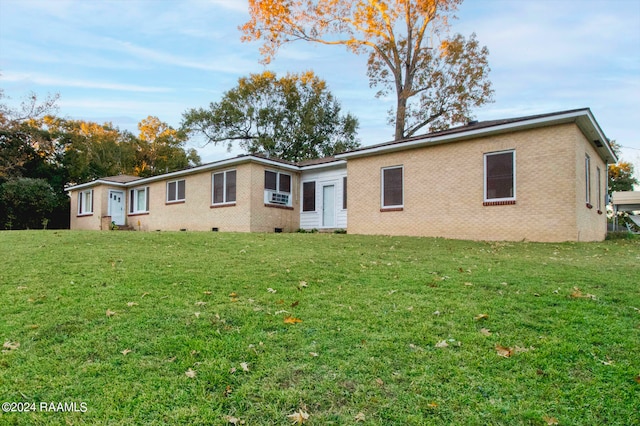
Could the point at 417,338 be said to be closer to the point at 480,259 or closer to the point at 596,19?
the point at 480,259

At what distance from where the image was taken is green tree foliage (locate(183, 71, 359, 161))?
32.5m

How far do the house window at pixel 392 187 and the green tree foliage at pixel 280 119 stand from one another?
18.4 metres

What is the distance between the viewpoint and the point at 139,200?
23.2 meters

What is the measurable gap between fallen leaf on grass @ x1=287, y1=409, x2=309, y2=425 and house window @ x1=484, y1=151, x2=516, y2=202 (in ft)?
35.5

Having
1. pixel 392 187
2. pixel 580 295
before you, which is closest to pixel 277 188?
pixel 392 187

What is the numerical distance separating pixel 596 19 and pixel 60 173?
3290 centimetres

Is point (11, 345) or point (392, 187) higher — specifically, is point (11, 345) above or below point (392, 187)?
below

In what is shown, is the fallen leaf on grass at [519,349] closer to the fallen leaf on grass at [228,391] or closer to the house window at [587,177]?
the fallen leaf on grass at [228,391]

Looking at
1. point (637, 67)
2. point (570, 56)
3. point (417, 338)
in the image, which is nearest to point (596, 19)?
point (570, 56)

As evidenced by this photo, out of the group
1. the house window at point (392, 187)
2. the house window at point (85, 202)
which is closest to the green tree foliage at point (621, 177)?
the house window at point (392, 187)

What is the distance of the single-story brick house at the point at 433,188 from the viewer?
434 inches

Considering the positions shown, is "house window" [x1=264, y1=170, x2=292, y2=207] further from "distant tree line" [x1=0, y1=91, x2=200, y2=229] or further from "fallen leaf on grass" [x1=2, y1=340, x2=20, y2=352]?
"fallen leaf on grass" [x1=2, y1=340, x2=20, y2=352]

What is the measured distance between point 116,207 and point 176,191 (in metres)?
6.27

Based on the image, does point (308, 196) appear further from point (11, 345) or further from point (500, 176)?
point (11, 345)
